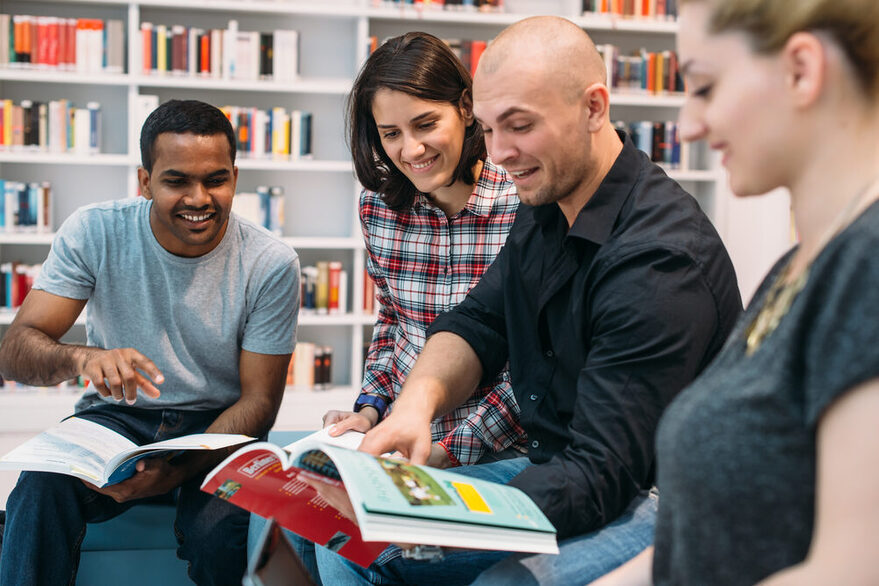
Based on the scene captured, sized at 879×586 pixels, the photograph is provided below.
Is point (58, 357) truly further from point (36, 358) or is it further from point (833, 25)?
point (833, 25)

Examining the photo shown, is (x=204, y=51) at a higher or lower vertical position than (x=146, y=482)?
higher

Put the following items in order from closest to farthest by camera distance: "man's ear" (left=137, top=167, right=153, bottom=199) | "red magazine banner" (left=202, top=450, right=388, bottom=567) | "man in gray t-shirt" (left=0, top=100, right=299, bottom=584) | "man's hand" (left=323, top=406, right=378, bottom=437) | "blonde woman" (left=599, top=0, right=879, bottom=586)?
1. "blonde woman" (left=599, top=0, right=879, bottom=586)
2. "red magazine banner" (left=202, top=450, right=388, bottom=567)
3. "man's hand" (left=323, top=406, right=378, bottom=437)
4. "man in gray t-shirt" (left=0, top=100, right=299, bottom=584)
5. "man's ear" (left=137, top=167, right=153, bottom=199)

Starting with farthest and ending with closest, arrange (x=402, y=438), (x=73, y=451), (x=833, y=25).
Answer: (x=73, y=451)
(x=402, y=438)
(x=833, y=25)

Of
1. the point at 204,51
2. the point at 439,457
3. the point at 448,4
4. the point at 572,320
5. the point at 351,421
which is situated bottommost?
the point at 439,457

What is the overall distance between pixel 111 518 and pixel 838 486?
1.60 m

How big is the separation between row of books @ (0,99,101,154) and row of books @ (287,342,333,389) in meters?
1.42

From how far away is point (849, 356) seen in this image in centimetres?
58

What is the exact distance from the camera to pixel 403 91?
6.15 feet

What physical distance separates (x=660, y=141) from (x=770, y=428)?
4.19 metres

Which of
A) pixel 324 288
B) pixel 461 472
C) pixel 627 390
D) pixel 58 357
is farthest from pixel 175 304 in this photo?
pixel 324 288

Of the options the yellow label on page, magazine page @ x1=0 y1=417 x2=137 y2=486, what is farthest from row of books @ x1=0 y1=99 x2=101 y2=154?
the yellow label on page

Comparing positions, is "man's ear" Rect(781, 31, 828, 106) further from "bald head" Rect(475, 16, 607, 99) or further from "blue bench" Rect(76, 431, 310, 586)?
"blue bench" Rect(76, 431, 310, 586)

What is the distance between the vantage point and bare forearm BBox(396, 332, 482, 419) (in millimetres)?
1466

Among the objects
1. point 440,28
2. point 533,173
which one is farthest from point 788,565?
point 440,28
